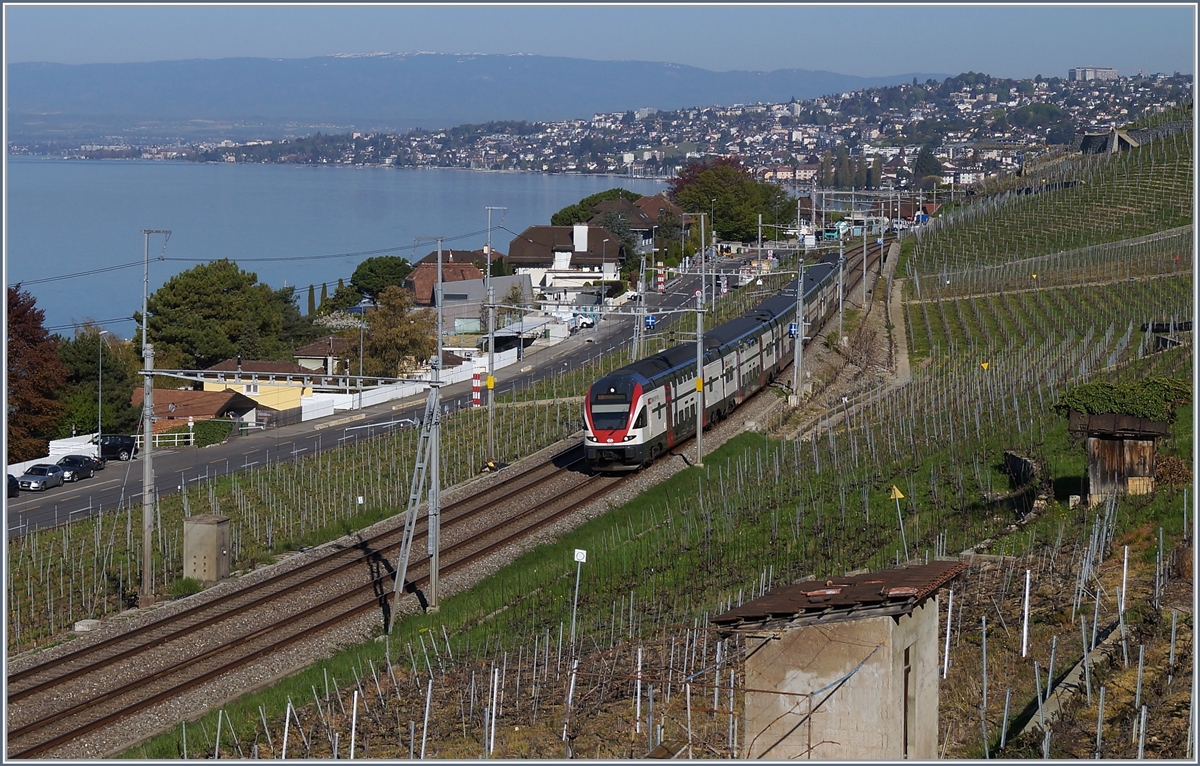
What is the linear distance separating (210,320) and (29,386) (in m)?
21.6

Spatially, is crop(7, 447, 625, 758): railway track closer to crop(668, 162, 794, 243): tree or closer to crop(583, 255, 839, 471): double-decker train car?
crop(583, 255, 839, 471): double-decker train car

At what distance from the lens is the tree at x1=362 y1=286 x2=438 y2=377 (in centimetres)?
7162

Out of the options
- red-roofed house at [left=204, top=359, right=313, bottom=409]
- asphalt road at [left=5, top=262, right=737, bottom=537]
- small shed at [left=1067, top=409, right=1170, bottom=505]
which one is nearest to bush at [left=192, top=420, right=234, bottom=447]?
asphalt road at [left=5, top=262, right=737, bottom=537]

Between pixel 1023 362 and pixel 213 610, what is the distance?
2939 centimetres

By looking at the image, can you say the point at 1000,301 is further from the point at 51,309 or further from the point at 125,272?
the point at 125,272

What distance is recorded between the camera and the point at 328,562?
3009 cm

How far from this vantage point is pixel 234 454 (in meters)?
50.2

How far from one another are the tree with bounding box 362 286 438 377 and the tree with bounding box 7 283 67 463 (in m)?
15.2

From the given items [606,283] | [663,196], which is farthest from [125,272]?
[606,283]

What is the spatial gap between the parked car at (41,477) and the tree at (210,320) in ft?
91.0

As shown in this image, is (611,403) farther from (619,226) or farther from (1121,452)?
(619,226)

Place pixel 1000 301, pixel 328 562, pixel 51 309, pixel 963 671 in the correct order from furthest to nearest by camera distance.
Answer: pixel 51 309 < pixel 1000 301 < pixel 328 562 < pixel 963 671

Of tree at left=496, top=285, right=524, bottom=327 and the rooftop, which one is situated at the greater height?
the rooftop

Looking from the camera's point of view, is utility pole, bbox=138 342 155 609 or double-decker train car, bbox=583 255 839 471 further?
double-decker train car, bbox=583 255 839 471
